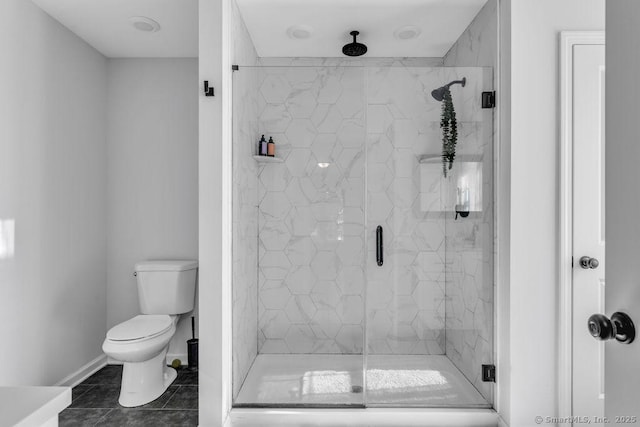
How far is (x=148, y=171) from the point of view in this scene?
123 inches

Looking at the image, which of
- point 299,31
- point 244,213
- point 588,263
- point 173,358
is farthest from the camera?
point 173,358

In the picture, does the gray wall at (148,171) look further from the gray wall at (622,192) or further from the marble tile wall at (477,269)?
the gray wall at (622,192)

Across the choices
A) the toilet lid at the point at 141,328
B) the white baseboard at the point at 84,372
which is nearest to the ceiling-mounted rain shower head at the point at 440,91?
the toilet lid at the point at 141,328

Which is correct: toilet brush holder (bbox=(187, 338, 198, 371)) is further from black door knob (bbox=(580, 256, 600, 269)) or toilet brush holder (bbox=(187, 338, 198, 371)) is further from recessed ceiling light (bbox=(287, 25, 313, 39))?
black door knob (bbox=(580, 256, 600, 269))

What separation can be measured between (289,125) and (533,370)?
193 centimetres

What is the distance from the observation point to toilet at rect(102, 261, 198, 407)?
2.33m

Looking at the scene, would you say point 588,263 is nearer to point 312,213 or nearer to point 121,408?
point 312,213

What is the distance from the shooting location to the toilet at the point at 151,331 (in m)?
2.33

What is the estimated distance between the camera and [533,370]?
2.03m

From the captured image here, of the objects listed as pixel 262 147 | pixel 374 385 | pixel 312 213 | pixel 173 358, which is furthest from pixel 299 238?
pixel 173 358

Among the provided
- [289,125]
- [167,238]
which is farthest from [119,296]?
[289,125]

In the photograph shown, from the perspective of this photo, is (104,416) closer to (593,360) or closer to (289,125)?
(289,125)

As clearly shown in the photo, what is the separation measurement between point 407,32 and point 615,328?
93.6 inches

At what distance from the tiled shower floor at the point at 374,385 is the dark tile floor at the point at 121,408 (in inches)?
15.2
